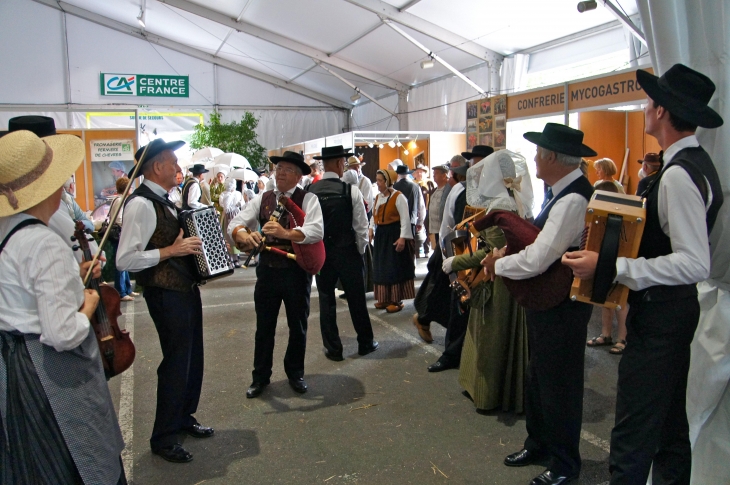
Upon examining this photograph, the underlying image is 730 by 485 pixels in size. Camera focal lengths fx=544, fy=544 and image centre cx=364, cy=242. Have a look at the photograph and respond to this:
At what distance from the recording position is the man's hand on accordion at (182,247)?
3.16m

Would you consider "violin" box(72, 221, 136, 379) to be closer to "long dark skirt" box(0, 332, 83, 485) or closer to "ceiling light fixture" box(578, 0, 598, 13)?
"long dark skirt" box(0, 332, 83, 485)

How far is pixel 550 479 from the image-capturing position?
291cm

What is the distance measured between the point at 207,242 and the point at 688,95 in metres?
2.63

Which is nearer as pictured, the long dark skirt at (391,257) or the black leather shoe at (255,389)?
the black leather shoe at (255,389)

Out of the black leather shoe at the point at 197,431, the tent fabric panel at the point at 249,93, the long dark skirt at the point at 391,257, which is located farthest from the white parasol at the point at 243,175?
the black leather shoe at the point at 197,431

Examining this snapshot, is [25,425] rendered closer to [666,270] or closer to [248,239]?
[248,239]

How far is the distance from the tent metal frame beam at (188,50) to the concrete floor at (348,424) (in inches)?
739

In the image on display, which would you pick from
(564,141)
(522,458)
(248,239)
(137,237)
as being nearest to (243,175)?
(248,239)

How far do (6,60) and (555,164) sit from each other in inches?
868

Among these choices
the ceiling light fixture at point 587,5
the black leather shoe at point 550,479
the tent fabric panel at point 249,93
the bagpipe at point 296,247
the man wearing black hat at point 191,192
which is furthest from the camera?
the tent fabric panel at point 249,93

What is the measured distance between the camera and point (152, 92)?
21.6 meters

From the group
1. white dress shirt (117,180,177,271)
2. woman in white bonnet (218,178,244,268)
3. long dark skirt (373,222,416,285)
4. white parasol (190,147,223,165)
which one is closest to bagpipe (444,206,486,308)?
white dress shirt (117,180,177,271)

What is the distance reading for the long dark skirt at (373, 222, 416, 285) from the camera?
22.2ft

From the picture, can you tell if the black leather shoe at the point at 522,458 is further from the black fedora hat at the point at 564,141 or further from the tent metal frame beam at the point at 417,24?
the tent metal frame beam at the point at 417,24
